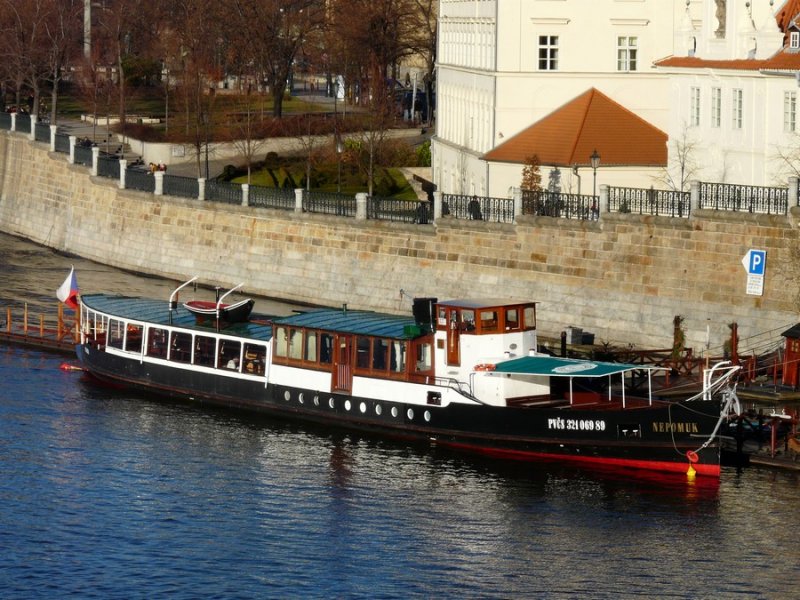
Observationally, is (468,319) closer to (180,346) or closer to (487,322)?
(487,322)

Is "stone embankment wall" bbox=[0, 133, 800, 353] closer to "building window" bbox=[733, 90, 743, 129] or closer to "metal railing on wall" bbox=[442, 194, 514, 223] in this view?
"metal railing on wall" bbox=[442, 194, 514, 223]

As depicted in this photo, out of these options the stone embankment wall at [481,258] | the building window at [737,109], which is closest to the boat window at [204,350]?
the stone embankment wall at [481,258]

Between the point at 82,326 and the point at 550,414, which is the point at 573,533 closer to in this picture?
the point at 550,414

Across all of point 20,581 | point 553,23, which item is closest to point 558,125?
point 553,23

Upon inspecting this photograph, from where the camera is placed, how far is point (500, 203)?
6375 centimetres

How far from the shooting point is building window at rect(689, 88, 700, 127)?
63.5m

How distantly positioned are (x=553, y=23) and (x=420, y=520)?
36.6 m

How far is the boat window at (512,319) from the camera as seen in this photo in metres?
49.2

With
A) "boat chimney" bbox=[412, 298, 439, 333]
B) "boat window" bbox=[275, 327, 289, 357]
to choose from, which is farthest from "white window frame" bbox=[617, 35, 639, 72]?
"boat chimney" bbox=[412, 298, 439, 333]

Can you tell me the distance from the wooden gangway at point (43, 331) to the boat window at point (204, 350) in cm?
677

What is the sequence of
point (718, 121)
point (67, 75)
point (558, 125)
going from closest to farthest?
point (718, 121) → point (558, 125) → point (67, 75)

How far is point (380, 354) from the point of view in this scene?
50125mm

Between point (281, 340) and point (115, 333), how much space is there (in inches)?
294

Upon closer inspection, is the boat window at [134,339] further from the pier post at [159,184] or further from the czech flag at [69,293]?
the pier post at [159,184]
